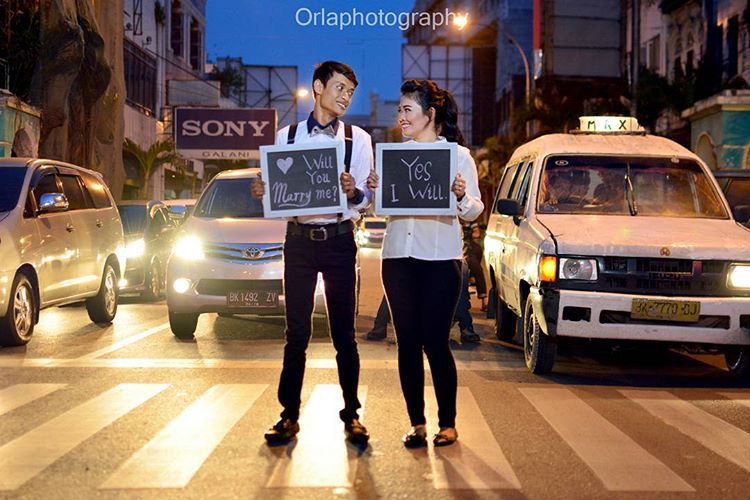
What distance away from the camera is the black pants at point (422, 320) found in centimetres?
655

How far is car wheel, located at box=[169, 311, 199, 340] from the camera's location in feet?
40.4

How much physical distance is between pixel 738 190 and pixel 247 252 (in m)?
7.31

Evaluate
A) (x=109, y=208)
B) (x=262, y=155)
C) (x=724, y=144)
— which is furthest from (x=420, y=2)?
(x=262, y=155)

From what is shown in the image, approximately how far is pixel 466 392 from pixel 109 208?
7.93 metres

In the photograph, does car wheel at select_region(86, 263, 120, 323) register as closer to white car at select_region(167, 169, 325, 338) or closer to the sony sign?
white car at select_region(167, 169, 325, 338)

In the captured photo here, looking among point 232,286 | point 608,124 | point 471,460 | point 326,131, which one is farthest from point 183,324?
point 471,460

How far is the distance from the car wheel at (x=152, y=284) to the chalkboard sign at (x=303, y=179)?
12.1m

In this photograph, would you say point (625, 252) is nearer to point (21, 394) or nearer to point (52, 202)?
point (21, 394)

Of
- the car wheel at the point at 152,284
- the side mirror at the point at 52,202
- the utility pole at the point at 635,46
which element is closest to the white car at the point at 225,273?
the side mirror at the point at 52,202

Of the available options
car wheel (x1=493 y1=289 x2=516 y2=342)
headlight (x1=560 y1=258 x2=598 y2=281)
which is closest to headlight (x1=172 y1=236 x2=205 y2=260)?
car wheel (x1=493 y1=289 x2=516 y2=342)

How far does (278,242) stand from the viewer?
12320mm

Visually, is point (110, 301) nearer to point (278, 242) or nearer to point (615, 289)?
point (278, 242)

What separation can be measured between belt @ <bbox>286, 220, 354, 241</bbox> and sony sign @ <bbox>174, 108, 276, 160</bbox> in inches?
1688

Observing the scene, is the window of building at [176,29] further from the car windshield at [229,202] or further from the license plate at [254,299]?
the license plate at [254,299]
